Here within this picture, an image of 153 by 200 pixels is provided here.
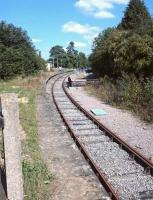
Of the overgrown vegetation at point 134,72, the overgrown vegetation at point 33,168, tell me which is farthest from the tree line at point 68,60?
the overgrown vegetation at point 33,168

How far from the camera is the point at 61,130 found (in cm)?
1593

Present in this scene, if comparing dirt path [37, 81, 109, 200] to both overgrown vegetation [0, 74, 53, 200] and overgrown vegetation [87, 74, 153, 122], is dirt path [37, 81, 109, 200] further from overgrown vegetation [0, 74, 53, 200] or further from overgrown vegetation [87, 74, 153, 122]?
overgrown vegetation [87, 74, 153, 122]

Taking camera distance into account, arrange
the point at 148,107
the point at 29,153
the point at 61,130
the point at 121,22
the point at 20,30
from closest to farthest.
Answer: the point at 29,153
the point at 61,130
the point at 148,107
the point at 20,30
the point at 121,22

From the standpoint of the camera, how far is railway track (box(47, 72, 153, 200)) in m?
8.64

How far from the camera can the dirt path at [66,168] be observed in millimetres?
8633

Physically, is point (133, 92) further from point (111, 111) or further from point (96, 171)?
point (96, 171)

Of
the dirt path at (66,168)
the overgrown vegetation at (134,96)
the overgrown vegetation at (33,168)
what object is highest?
the overgrown vegetation at (134,96)

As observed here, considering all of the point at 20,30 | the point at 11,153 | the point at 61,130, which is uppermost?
the point at 20,30

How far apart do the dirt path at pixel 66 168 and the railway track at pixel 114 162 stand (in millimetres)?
195

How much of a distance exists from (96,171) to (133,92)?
1295cm

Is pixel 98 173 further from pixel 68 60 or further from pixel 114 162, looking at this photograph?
pixel 68 60

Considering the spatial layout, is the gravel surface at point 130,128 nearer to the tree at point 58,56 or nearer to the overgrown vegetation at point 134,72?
the overgrown vegetation at point 134,72

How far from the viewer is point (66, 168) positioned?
34.5 ft

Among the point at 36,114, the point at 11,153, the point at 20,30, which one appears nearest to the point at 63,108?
the point at 36,114
